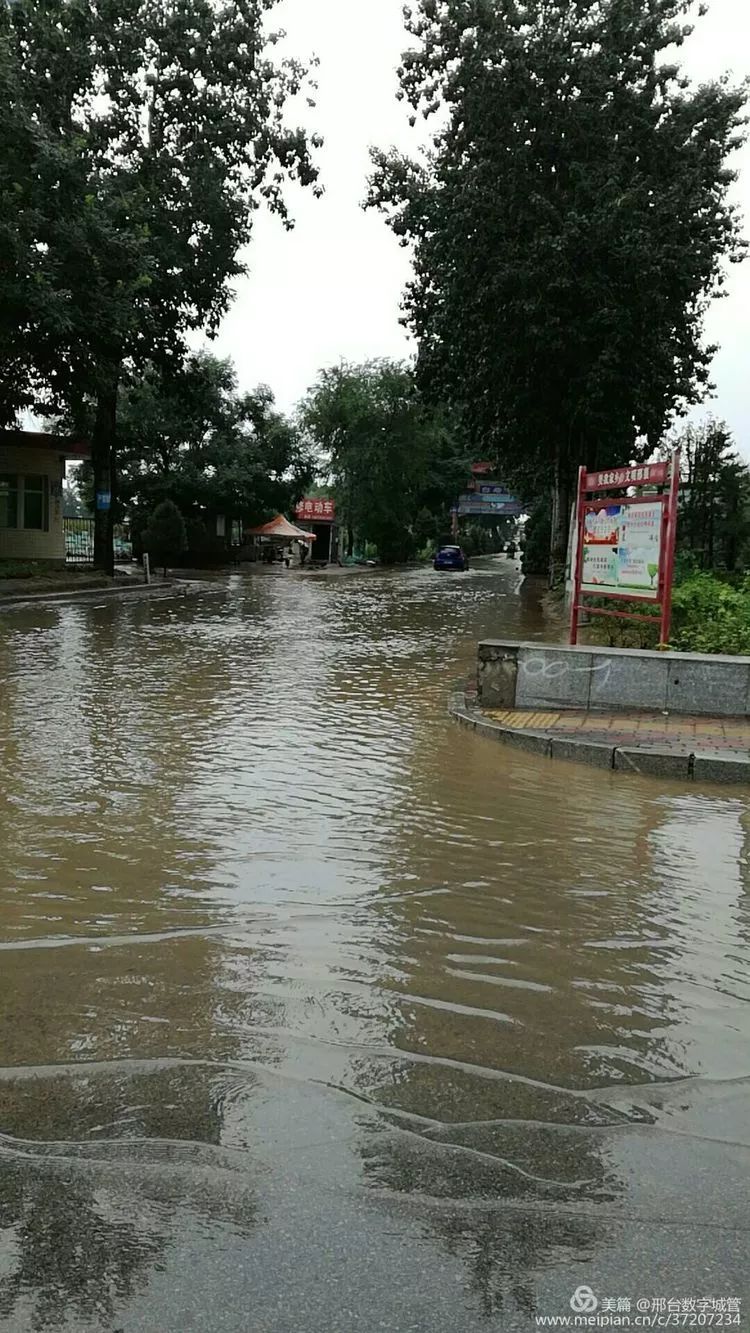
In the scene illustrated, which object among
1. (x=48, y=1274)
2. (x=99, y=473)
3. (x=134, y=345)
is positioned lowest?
(x=48, y=1274)

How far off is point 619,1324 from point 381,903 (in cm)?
266

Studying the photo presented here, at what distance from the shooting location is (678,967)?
416 centimetres

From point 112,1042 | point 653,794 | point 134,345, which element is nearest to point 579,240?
point 134,345

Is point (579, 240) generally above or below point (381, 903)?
above

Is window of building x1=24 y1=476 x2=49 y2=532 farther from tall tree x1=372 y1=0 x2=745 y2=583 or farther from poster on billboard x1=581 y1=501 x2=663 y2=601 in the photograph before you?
poster on billboard x1=581 y1=501 x2=663 y2=601

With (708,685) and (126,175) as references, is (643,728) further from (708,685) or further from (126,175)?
(126,175)

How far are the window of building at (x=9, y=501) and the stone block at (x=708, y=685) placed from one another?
1078 inches

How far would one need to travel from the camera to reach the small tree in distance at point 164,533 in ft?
136

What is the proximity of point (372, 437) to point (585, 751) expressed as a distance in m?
49.2

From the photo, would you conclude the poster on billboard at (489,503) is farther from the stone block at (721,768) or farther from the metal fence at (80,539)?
the stone block at (721,768)

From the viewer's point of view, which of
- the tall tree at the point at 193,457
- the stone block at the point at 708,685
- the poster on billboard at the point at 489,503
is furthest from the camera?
the poster on billboard at the point at 489,503

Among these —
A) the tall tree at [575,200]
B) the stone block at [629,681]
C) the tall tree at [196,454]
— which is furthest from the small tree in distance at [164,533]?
the stone block at [629,681]

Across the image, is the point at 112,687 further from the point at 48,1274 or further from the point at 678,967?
the point at 48,1274

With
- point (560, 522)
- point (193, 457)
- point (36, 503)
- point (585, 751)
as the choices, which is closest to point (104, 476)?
point (36, 503)
